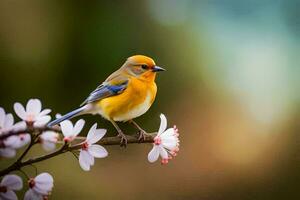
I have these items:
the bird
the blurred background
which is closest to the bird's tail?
the bird

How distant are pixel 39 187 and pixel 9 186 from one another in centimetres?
2

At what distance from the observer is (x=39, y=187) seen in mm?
314

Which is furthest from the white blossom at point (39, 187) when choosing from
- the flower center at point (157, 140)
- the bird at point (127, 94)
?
the bird at point (127, 94)

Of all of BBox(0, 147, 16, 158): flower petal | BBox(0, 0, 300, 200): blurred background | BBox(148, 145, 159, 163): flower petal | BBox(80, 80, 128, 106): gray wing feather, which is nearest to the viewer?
BBox(0, 147, 16, 158): flower petal

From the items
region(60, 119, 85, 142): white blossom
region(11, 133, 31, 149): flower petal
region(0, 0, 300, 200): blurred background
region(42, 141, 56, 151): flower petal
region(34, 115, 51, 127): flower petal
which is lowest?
region(0, 0, 300, 200): blurred background

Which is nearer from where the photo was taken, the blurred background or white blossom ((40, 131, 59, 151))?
white blossom ((40, 131, 59, 151))

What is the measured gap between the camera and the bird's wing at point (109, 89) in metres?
0.58

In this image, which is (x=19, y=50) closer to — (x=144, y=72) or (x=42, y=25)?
(x=42, y=25)

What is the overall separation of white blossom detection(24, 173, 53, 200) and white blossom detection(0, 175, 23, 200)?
0.01 meters

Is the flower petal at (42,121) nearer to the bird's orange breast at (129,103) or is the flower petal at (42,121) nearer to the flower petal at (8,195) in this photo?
the flower petal at (8,195)

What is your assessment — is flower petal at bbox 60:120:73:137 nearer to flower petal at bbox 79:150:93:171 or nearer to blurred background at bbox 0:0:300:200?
flower petal at bbox 79:150:93:171

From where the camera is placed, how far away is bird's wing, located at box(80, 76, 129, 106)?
58 centimetres

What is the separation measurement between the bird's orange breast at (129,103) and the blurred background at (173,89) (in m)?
0.77

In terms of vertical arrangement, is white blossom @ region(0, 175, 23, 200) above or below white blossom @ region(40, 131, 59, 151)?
below
